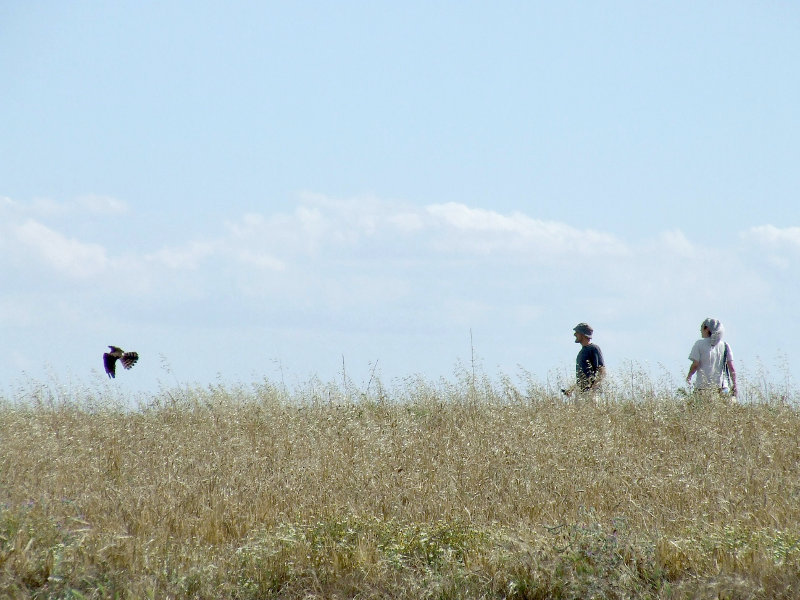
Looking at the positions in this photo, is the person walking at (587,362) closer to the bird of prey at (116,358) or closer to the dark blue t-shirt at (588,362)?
the dark blue t-shirt at (588,362)

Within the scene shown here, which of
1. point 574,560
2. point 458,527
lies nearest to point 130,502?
point 458,527

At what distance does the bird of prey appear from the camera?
8.99 m

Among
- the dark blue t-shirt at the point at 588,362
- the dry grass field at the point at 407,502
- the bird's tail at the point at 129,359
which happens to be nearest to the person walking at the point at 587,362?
the dark blue t-shirt at the point at 588,362

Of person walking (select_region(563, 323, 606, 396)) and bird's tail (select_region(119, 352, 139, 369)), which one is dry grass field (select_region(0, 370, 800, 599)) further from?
person walking (select_region(563, 323, 606, 396))

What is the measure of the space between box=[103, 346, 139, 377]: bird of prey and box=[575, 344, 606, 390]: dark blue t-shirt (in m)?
5.86

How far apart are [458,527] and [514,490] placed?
1.13m

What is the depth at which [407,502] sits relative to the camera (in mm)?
6086

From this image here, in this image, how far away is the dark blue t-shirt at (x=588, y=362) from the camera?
36.6ft

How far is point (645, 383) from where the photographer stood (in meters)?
10.6

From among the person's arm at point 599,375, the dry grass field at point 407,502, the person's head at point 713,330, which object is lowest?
the dry grass field at point 407,502

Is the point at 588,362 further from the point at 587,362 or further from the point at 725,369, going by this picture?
the point at 725,369

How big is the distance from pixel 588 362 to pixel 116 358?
6.25 meters

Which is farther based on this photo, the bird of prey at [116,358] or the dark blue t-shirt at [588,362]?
the dark blue t-shirt at [588,362]

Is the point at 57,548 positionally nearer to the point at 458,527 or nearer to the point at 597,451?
the point at 458,527
